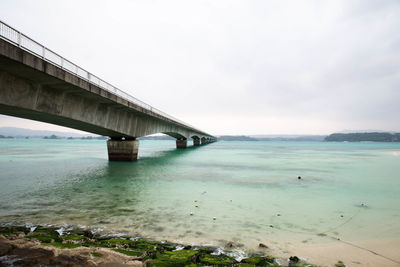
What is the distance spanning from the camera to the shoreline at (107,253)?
4.28 m

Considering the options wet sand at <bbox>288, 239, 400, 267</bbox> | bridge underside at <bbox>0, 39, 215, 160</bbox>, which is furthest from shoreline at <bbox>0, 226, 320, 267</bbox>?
bridge underside at <bbox>0, 39, 215, 160</bbox>

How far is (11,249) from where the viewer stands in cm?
460

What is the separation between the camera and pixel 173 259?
458cm

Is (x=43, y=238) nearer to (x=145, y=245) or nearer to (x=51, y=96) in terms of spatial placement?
(x=145, y=245)

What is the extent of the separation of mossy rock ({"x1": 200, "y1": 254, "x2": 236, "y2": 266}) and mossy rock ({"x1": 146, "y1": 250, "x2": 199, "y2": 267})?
27cm

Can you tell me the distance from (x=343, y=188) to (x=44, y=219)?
15.7m

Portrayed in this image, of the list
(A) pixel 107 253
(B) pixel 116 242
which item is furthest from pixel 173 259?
(B) pixel 116 242


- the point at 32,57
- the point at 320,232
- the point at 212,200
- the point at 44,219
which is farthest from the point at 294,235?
the point at 32,57

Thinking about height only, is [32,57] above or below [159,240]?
above

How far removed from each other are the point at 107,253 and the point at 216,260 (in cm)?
232

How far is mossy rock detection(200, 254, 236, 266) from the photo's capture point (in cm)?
450

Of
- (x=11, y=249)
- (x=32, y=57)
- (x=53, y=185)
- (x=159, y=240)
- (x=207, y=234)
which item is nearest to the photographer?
(x=11, y=249)

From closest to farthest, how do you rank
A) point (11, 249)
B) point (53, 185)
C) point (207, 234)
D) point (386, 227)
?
point (11, 249) < point (207, 234) < point (386, 227) < point (53, 185)

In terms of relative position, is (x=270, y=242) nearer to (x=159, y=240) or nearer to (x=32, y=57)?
(x=159, y=240)
